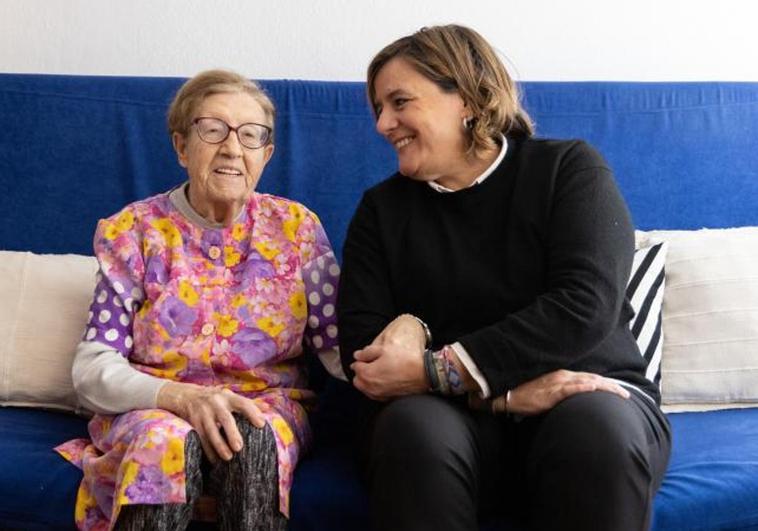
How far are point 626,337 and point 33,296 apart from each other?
117 centimetres

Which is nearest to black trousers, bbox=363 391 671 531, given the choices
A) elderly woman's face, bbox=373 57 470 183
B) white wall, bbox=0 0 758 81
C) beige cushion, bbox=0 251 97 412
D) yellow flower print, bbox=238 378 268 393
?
yellow flower print, bbox=238 378 268 393

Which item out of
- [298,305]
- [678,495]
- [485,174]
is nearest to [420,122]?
[485,174]

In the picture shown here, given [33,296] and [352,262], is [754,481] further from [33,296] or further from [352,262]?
[33,296]

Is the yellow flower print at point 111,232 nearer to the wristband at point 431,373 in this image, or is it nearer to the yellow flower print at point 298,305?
the yellow flower print at point 298,305

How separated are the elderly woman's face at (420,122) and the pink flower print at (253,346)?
385mm

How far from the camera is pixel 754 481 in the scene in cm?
168

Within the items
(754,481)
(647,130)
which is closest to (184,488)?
(754,481)

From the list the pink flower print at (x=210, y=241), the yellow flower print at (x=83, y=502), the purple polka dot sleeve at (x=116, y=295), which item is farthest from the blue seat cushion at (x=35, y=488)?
the pink flower print at (x=210, y=241)

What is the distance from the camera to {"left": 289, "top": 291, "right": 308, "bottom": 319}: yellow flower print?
1897 mm

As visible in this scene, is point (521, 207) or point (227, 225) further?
point (227, 225)

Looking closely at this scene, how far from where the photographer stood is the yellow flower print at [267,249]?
1.92 m

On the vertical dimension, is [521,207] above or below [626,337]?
above

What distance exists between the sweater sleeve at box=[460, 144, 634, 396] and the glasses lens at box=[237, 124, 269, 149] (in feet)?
1.78

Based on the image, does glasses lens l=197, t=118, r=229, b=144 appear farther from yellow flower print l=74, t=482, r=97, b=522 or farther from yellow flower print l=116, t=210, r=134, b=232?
yellow flower print l=74, t=482, r=97, b=522
